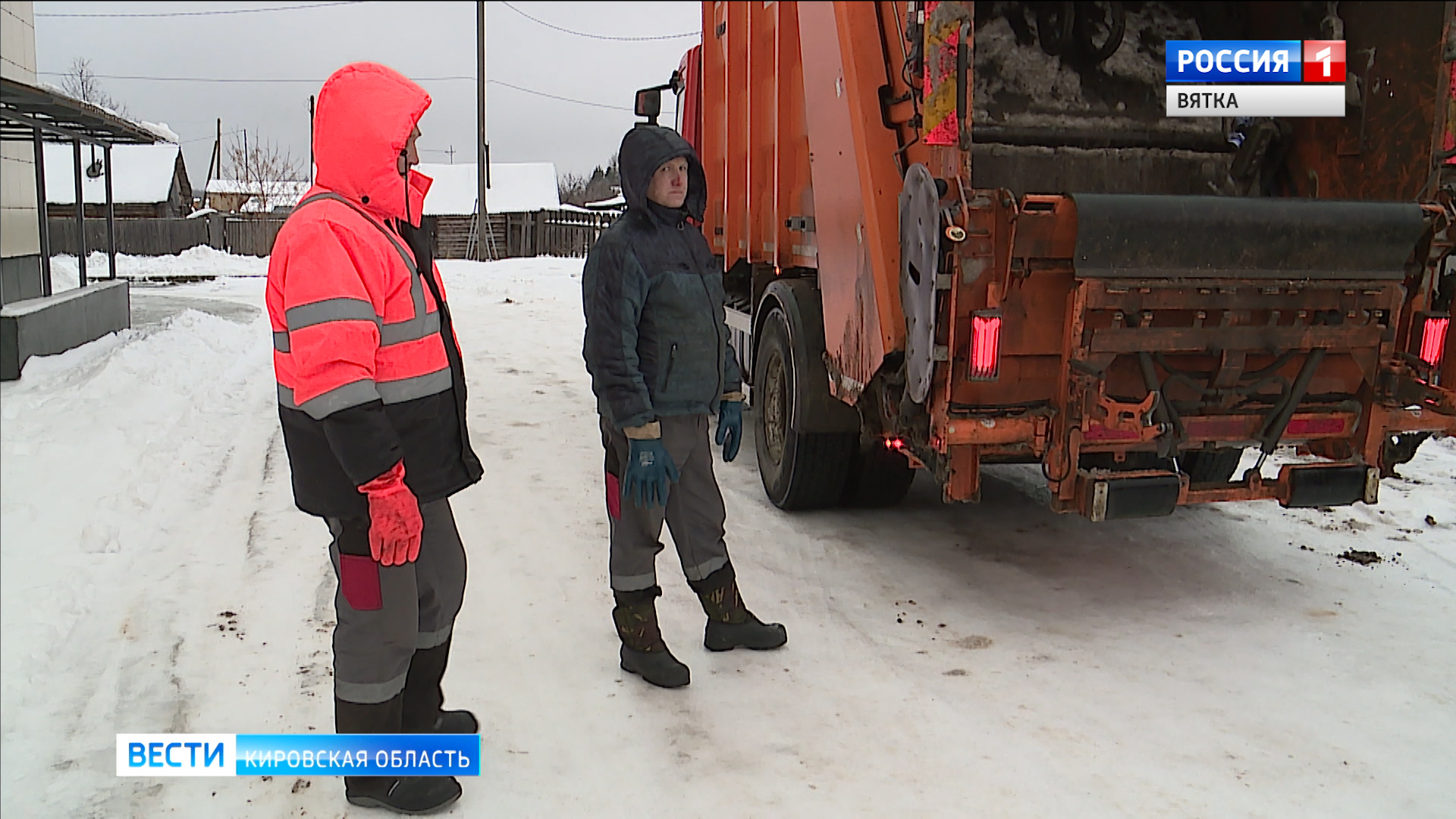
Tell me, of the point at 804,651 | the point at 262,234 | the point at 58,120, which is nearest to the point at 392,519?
the point at 804,651

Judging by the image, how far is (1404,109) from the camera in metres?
4.29

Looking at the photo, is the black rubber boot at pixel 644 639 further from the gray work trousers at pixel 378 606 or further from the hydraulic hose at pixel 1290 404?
the hydraulic hose at pixel 1290 404

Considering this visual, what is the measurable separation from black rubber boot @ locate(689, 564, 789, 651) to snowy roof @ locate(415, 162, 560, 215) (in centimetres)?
3270

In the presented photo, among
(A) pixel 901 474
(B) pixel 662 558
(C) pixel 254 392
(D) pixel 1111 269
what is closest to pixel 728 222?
(A) pixel 901 474

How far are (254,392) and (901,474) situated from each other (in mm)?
5290

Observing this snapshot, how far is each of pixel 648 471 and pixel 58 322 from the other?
7680mm

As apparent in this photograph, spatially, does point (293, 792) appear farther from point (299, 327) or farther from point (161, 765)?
point (299, 327)

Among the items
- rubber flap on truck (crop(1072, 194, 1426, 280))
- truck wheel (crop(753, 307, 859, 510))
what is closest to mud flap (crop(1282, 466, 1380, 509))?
rubber flap on truck (crop(1072, 194, 1426, 280))

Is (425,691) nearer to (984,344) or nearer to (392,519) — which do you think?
(392,519)

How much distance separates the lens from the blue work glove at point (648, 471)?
3.43 m

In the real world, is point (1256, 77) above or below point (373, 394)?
above

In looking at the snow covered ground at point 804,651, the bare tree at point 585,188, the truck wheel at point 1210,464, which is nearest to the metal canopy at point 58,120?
the snow covered ground at point 804,651

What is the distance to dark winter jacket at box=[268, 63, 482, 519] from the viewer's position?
2.41 metres

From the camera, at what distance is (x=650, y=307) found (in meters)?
3.52
